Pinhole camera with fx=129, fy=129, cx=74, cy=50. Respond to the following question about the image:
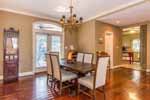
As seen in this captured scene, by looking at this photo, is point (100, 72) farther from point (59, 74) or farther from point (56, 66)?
point (56, 66)

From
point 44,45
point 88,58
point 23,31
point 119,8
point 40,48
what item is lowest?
point 88,58

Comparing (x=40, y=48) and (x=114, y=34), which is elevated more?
(x=114, y=34)

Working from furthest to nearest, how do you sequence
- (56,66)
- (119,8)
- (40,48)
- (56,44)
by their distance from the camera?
(56,44), (40,48), (119,8), (56,66)

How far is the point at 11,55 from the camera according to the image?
479 centimetres

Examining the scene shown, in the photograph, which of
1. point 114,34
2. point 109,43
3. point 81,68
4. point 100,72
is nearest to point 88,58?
point 81,68

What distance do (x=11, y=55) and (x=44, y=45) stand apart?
191cm

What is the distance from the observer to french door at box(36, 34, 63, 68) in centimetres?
625

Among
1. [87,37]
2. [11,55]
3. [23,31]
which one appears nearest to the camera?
[11,55]

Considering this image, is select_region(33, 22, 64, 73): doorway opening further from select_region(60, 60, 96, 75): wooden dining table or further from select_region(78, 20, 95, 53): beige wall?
select_region(60, 60, 96, 75): wooden dining table

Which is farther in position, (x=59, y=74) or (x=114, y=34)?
(x=114, y=34)

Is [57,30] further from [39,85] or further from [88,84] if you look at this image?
[88,84]

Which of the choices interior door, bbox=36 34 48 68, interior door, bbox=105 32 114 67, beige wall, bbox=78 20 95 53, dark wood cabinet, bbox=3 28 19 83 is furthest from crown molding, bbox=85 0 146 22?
dark wood cabinet, bbox=3 28 19 83

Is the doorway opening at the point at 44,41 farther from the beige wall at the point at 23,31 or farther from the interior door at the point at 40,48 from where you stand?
the beige wall at the point at 23,31

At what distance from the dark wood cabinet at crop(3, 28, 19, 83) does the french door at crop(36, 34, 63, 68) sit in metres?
1.35
